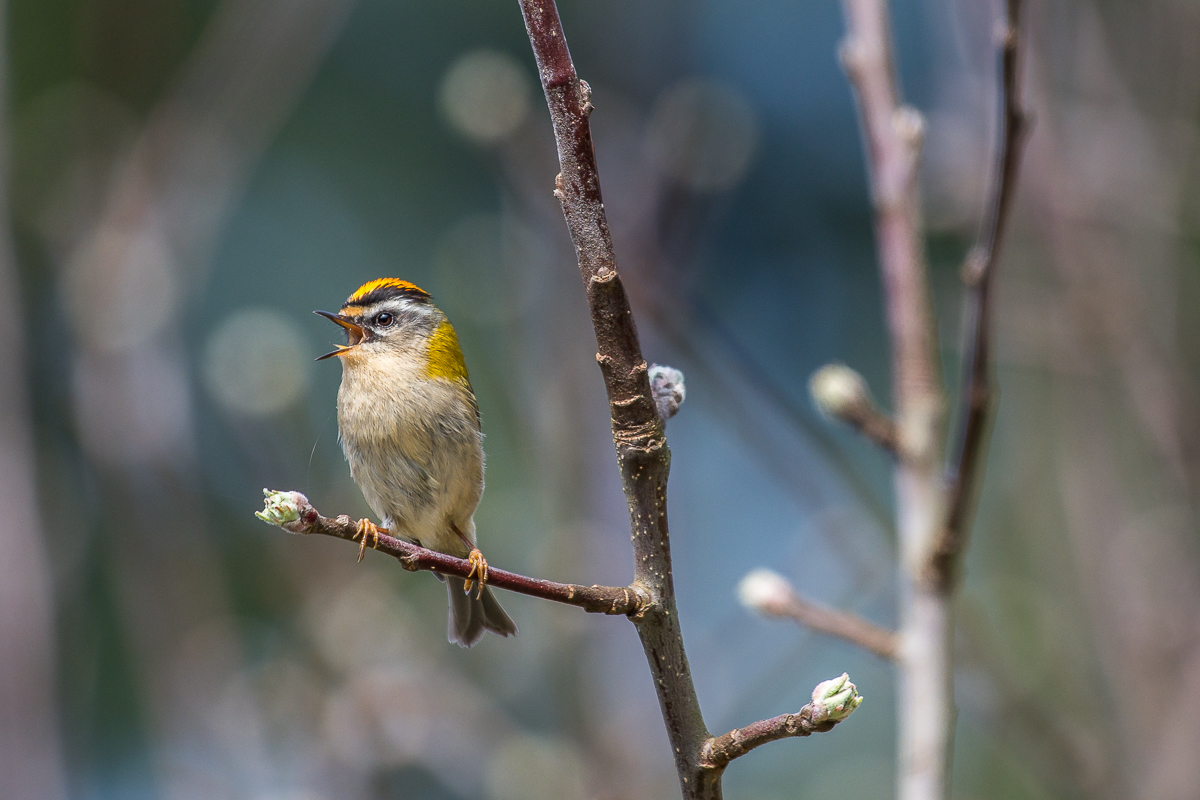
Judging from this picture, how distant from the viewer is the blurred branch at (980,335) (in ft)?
4.87

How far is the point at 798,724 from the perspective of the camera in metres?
1.14

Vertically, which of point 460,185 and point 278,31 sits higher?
point 460,185

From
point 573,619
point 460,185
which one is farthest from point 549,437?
point 460,185

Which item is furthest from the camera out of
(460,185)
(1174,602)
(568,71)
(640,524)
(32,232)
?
(460,185)

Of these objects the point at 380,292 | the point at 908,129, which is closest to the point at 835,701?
the point at 908,129

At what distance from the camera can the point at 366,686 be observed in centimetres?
344

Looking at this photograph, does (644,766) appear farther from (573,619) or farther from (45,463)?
(45,463)

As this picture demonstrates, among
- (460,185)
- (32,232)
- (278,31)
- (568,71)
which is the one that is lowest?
(568,71)

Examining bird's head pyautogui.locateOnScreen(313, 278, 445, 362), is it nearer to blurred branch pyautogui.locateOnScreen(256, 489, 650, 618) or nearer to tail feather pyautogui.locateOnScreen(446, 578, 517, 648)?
tail feather pyautogui.locateOnScreen(446, 578, 517, 648)

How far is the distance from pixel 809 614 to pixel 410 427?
997mm

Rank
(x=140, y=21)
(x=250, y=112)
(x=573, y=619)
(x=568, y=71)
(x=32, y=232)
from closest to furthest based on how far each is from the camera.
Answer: (x=568, y=71)
(x=573, y=619)
(x=250, y=112)
(x=140, y=21)
(x=32, y=232)

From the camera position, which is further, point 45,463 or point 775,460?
point 45,463

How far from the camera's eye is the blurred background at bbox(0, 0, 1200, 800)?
2990 millimetres

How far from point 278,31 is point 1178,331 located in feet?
10.6
